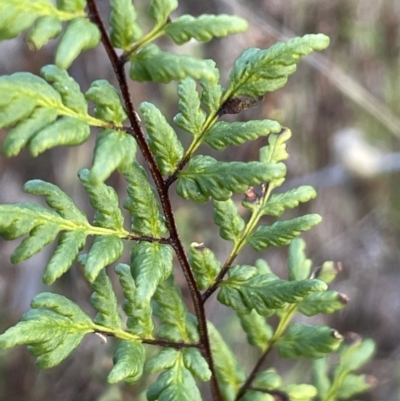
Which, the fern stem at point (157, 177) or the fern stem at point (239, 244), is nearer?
the fern stem at point (157, 177)

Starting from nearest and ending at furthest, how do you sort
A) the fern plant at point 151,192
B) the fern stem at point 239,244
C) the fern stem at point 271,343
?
1. the fern plant at point 151,192
2. the fern stem at point 239,244
3. the fern stem at point 271,343

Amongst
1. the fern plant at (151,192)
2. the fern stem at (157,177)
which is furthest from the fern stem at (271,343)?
the fern stem at (157,177)

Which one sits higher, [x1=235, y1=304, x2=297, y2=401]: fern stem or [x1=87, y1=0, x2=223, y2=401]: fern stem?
[x1=87, y1=0, x2=223, y2=401]: fern stem

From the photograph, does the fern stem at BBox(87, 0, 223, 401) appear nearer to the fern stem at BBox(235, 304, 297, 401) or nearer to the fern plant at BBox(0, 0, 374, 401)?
the fern plant at BBox(0, 0, 374, 401)

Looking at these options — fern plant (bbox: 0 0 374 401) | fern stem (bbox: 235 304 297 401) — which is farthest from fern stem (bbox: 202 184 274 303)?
fern stem (bbox: 235 304 297 401)

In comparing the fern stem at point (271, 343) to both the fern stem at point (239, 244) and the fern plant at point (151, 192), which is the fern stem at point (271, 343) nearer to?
the fern plant at point (151, 192)

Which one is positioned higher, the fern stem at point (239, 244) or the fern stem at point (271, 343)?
the fern stem at point (239, 244)

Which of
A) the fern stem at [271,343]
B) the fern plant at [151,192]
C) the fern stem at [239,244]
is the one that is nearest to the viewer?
the fern plant at [151,192]
